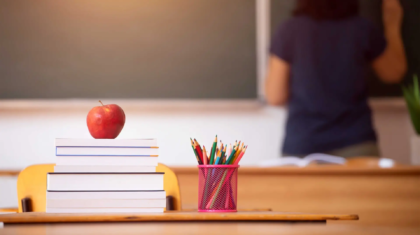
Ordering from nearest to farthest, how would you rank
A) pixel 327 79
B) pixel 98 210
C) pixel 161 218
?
pixel 161 218 < pixel 98 210 < pixel 327 79

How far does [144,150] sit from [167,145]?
1714mm

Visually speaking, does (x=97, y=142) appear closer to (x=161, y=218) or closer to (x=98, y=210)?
(x=98, y=210)

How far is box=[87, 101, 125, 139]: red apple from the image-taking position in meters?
0.97

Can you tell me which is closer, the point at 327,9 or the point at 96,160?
the point at 96,160

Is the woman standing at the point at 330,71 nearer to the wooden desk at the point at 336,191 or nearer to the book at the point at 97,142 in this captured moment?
the wooden desk at the point at 336,191

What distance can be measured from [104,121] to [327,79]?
1.87 m

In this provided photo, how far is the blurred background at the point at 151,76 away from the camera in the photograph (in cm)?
263

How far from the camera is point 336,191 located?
2.00 meters

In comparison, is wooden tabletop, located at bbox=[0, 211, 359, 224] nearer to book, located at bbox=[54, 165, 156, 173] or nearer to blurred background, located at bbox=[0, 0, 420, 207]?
book, located at bbox=[54, 165, 156, 173]

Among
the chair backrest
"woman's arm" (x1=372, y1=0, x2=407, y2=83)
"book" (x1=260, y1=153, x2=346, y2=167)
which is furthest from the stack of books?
→ "woman's arm" (x1=372, y1=0, x2=407, y2=83)

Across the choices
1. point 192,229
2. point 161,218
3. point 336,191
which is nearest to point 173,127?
point 336,191

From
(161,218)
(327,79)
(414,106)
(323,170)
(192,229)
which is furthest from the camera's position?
(327,79)

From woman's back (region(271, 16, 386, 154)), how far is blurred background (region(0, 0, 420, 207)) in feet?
0.30

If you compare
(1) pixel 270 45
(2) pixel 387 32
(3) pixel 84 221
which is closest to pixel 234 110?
(1) pixel 270 45
